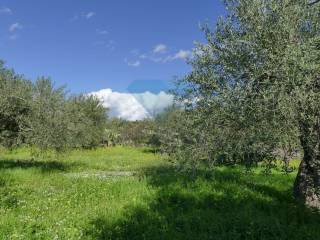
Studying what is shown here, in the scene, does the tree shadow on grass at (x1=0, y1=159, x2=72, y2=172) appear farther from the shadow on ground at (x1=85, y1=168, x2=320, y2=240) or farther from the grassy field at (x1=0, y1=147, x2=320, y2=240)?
the shadow on ground at (x1=85, y1=168, x2=320, y2=240)

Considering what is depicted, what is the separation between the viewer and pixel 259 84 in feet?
36.8

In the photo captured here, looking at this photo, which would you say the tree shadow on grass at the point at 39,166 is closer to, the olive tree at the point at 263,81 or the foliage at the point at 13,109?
the foliage at the point at 13,109

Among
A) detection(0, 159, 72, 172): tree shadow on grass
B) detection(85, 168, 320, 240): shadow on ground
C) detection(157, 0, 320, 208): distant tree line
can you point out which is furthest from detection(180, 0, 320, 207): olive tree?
detection(0, 159, 72, 172): tree shadow on grass

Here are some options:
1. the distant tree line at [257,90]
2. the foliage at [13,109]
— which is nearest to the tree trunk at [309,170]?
the distant tree line at [257,90]

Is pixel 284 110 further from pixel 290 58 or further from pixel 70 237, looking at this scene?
pixel 70 237

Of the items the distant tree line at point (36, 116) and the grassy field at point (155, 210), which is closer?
the grassy field at point (155, 210)

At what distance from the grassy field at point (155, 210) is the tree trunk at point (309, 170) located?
2.11ft

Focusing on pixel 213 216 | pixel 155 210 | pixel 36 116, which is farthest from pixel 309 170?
pixel 36 116

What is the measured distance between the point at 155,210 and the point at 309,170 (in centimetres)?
589

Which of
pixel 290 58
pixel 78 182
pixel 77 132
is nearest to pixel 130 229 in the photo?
pixel 290 58

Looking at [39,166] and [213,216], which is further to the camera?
[39,166]

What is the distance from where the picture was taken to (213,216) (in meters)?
15.4

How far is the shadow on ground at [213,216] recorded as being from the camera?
13.7 meters

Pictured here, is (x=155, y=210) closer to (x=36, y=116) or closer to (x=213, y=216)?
(x=213, y=216)
